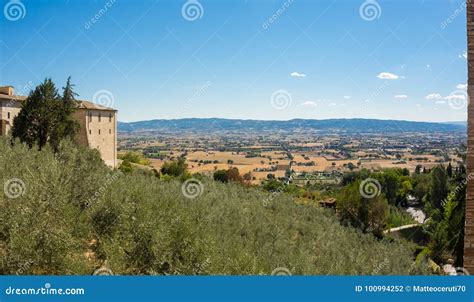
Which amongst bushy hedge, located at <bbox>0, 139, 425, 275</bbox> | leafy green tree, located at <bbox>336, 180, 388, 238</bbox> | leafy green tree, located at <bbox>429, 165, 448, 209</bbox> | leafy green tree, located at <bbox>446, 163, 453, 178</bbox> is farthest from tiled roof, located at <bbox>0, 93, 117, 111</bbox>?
leafy green tree, located at <bbox>446, 163, 453, 178</bbox>

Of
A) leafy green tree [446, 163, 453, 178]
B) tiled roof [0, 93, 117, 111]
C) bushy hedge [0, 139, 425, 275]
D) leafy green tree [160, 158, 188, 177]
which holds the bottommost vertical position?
leafy green tree [446, 163, 453, 178]

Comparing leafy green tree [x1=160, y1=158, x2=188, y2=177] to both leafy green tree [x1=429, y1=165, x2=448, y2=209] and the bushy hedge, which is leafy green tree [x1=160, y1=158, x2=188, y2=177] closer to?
the bushy hedge

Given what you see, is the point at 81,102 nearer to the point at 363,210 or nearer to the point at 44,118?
the point at 44,118

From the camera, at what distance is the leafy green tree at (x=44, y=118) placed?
22578 millimetres

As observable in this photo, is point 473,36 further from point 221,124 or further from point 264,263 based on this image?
point 221,124

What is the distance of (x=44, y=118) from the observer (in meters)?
22.7

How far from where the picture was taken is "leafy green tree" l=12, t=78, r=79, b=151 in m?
22.6

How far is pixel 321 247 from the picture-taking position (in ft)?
39.4

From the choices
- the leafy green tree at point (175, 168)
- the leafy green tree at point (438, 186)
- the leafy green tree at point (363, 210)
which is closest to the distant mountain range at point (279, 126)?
the leafy green tree at point (438, 186)

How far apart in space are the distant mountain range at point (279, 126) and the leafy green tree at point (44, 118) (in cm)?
2272

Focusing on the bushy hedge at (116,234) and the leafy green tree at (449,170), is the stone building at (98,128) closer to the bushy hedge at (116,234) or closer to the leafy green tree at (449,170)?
the bushy hedge at (116,234)

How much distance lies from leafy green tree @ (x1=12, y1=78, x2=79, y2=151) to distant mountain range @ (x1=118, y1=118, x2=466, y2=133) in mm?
22717

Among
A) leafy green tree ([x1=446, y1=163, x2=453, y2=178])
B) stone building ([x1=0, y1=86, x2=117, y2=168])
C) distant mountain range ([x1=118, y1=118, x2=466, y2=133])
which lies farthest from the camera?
distant mountain range ([x1=118, y1=118, x2=466, y2=133])

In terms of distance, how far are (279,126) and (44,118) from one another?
113 feet
